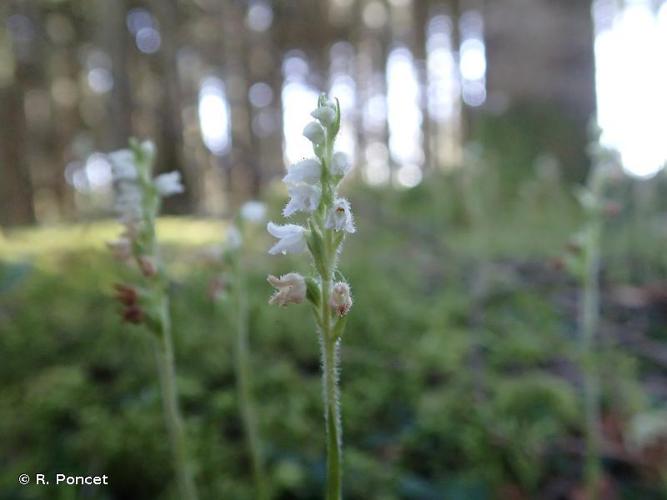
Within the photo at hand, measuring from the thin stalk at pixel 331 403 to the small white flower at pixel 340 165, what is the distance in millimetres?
157

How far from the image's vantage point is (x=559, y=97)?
5.58 metres

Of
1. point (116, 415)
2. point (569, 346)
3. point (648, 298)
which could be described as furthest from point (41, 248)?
point (648, 298)

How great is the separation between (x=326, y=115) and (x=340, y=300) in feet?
0.87

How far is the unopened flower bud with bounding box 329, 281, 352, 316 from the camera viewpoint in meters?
0.88

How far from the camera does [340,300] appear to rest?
2.89 ft

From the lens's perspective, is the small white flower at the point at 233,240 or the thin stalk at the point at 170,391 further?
the small white flower at the point at 233,240

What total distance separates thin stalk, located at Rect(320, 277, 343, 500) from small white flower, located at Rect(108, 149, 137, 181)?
720 millimetres

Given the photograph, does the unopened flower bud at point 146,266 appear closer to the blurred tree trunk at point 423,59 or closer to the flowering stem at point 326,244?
the flowering stem at point 326,244

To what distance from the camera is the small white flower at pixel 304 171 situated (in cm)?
91

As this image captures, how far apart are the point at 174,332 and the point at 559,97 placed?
14.5 feet

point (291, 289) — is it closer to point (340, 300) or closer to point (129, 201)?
point (340, 300)

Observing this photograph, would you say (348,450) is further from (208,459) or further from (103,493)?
(103,493)

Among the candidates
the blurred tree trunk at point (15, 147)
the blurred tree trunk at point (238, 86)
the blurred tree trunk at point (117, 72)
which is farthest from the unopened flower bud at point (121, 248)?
the blurred tree trunk at point (15, 147)

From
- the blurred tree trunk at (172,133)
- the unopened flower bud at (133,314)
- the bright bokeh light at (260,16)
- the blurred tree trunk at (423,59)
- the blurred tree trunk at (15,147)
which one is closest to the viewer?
the unopened flower bud at (133,314)
